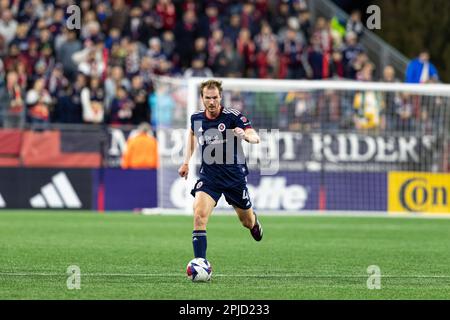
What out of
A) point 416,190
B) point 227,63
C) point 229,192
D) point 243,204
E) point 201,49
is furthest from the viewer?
point 227,63

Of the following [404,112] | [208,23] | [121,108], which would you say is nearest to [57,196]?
[121,108]

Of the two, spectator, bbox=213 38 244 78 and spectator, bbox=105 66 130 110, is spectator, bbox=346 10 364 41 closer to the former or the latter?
spectator, bbox=213 38 244 78

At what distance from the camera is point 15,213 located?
2327 centimetres

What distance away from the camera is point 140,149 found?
977 inches

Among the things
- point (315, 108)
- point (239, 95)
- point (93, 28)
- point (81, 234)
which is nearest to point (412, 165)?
point (315, 108)

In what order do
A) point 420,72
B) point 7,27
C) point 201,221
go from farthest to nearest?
point 420,72
point 7,27
point 201,221

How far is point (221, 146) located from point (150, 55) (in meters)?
15.8

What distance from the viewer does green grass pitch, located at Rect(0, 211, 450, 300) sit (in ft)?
33.4

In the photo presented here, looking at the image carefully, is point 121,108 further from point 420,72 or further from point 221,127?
point 221,127

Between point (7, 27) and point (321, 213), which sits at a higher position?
point (7, 27)

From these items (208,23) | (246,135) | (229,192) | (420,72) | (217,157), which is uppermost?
(208,23)

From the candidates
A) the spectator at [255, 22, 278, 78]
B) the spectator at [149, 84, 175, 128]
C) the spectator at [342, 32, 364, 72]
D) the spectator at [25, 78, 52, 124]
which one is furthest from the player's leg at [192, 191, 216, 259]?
the spectator at [342, 32, 364, 72]

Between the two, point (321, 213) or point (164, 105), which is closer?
point (321, 213)

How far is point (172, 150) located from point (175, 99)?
1.37 metres
